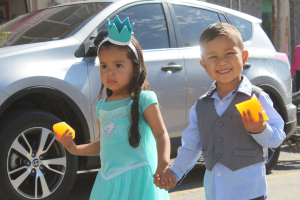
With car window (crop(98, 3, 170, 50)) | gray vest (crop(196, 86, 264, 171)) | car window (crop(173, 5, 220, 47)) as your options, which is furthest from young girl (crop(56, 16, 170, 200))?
car window (crop(173, 5, 220, 47))

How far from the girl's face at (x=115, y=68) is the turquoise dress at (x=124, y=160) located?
4.5 inches

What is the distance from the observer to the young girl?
1.91 meters

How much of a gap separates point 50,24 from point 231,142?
2.53 metres

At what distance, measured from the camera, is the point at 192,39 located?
4.19m

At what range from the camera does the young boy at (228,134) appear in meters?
1.75

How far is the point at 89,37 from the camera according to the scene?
343 centimetres

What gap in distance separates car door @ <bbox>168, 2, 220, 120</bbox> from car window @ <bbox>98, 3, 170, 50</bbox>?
0.55 ft

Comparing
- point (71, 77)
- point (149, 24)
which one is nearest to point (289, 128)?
point (149, 24)

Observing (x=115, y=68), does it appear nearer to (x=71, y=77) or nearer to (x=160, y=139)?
(x=160, y=139)

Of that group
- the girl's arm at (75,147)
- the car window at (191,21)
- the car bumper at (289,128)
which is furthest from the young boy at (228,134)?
the car bumper at (289,128)

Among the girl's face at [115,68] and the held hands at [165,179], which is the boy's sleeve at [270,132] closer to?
the held hands at [165,179]

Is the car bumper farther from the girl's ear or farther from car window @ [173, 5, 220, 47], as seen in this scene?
the girl's ear

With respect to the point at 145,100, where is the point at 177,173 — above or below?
below

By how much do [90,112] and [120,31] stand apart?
137 centimetres
